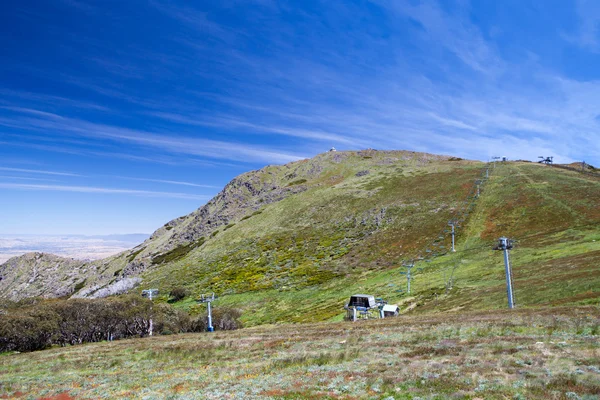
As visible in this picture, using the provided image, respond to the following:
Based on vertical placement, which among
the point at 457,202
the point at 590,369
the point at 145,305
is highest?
the point at 457,202

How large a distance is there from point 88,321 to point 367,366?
47836mm

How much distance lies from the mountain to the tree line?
1268 cm

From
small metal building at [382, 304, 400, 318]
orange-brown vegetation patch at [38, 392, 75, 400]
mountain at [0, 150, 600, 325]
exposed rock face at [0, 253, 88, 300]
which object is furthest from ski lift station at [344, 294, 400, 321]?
exposed rock face at [0, 253, 88, 300]

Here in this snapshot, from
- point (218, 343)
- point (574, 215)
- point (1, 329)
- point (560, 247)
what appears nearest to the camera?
point (218, 343)

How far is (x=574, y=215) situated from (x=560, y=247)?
22.8 meters

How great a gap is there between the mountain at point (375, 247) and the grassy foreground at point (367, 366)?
14.6 metres

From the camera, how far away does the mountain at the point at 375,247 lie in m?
48.5

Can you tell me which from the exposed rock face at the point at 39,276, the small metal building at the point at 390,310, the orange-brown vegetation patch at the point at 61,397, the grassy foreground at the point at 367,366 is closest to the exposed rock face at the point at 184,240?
the exposed rock face at the point at 39,276

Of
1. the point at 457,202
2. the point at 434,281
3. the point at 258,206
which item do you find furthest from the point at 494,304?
the point at 258,206

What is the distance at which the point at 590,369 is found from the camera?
1373 centimetres

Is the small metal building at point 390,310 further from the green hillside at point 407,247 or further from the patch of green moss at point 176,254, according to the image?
the patch of green moss at point 176,254

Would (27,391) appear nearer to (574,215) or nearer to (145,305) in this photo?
(145,305)

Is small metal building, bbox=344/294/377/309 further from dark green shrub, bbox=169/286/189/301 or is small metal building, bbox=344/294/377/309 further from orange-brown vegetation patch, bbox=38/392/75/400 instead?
dark green shrub, bbox=169/286/189/301

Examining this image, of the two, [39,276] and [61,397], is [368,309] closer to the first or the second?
[61,397]
